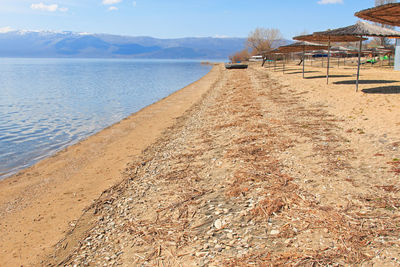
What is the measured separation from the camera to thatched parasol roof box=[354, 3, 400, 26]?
28.5ft

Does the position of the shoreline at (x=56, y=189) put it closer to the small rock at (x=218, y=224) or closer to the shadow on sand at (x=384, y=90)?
the small rock at (x=218, y=224)

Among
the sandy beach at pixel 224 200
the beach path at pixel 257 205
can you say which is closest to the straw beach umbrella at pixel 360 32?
the sandy beach at pixel 224 200

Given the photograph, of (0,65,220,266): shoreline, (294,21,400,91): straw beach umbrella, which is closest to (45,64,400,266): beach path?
(0,65,220,266): shoreline

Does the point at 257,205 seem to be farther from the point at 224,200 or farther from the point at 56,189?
the point at 56,189

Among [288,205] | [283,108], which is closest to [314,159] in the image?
[288,205]

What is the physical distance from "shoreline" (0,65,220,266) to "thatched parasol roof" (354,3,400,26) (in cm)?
837

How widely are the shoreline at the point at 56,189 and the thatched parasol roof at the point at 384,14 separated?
837cm

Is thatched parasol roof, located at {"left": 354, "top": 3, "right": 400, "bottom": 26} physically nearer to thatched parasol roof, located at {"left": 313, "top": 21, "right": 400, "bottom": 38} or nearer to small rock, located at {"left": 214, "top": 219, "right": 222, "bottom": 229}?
thatched parasol roof, located at {"left": 313, "top": 21, "right": 400, "bottom": 38}

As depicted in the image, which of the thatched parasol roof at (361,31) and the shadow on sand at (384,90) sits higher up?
the thatched parasol roof at (361,31)

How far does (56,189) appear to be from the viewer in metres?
7.19

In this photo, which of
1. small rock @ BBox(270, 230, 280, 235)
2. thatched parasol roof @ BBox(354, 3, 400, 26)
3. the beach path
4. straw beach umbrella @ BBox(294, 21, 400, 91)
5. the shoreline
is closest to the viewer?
the beach path

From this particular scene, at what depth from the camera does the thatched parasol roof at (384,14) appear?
342 inches

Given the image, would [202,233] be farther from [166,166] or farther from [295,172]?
[166,166]

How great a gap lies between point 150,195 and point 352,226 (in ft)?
11.3
